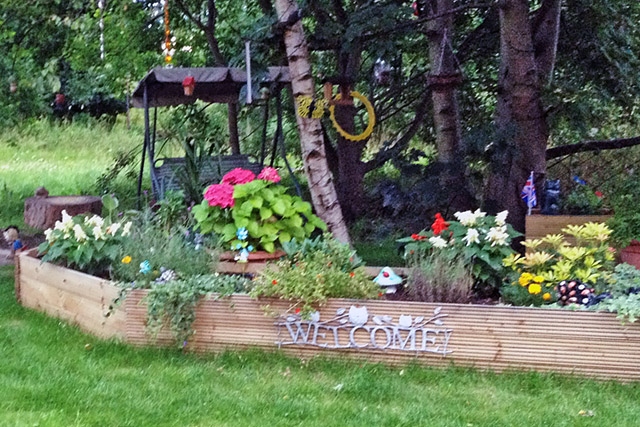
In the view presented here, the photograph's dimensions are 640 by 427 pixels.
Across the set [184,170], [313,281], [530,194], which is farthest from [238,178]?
[530,194]

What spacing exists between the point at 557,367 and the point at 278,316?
56.8 inches

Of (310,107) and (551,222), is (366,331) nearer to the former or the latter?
(310,107)

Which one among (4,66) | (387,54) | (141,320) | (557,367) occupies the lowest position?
(557,367)

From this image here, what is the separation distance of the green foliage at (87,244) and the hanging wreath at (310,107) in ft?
4.38

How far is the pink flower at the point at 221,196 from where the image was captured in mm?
4914

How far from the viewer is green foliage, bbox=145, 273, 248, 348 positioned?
159 inches

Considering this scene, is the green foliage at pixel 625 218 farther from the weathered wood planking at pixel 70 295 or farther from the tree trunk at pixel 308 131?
the weathered wood planking at pixel 70 295

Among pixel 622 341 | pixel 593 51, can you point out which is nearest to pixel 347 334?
pixel 622 341

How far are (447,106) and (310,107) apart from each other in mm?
1501

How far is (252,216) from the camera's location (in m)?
4.96

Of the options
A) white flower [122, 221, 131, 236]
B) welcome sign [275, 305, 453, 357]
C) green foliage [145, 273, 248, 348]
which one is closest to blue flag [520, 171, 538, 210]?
welcome sign [275, 305, 453, 357]

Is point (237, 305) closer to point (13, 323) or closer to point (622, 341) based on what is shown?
point (13, 323)

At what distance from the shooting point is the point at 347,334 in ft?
12.9

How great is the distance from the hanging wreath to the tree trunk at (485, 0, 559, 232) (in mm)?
1473
